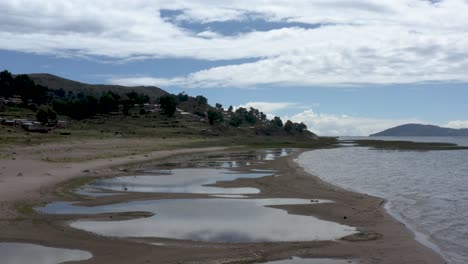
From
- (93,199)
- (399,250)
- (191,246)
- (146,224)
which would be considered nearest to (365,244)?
(399,250)

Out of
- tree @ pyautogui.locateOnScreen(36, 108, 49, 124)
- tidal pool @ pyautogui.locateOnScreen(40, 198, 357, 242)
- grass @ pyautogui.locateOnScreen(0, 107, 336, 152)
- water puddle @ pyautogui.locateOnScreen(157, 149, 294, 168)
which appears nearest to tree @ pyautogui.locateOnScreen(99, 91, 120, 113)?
grass @ pyautogui.locateOnScreen(0, 107, 336, 152)

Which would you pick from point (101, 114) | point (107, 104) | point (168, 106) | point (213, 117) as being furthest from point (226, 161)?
point (213, 117)

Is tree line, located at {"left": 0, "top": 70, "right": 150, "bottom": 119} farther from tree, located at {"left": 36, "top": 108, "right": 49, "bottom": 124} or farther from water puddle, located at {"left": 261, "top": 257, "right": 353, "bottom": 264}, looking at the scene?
water puddle, located at {"left": 261, "top": 257, "right": 353, "bottom": 264}

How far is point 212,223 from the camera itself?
59.0 feet

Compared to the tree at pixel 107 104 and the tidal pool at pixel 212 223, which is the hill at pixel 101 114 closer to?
the tree at pixel 107 104

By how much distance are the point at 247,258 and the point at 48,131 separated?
256 ft

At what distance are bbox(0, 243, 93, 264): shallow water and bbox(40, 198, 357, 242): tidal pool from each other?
2.43 meters

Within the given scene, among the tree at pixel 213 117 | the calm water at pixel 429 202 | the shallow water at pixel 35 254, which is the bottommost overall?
the shallow water at pixel 35 254

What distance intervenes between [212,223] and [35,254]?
6.77 m

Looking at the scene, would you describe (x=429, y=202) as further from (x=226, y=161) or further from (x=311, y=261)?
(x=226, y=161)

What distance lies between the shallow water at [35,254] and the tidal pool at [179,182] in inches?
537

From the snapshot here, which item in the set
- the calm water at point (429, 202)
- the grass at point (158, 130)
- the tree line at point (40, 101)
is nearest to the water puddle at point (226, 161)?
the calm water at point (429, 202)

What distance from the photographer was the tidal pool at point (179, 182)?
28062mm

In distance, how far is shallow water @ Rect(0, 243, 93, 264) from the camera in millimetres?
12406
